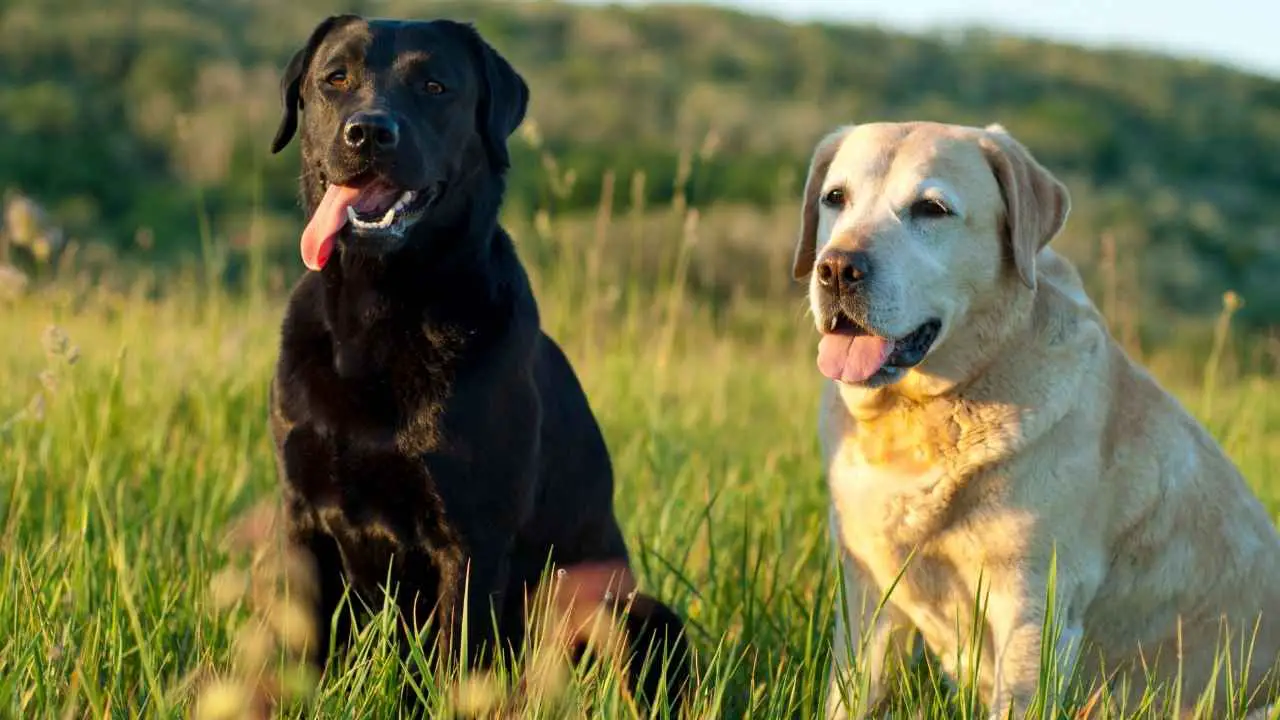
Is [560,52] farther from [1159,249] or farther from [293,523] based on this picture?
[293,523]

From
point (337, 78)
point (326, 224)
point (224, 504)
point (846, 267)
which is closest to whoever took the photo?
point (846, 267)

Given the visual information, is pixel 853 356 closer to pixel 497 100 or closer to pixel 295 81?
pixel 497 100

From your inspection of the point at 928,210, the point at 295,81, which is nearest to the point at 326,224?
the point at 295,81

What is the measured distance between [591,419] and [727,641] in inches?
24.6

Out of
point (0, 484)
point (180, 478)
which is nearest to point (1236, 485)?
point (180, 478)

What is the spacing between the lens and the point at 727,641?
325 centimetres

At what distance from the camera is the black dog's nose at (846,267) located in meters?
2.68

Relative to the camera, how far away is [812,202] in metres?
3.18

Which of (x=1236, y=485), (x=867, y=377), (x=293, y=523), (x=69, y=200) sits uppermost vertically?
(x=867, y=377)

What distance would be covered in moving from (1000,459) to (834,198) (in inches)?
26.4

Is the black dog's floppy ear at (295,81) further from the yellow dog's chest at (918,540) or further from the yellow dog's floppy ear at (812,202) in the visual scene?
the yellow dog's chest at (918,540)

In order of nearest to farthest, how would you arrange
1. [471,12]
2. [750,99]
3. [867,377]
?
[867,377] < [750,99] < [471,12]

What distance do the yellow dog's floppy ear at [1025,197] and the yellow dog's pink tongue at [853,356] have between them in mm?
336

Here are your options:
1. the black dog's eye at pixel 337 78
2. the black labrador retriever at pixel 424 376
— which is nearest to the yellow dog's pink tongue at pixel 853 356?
the black labrador retriever at pixel 424 376
